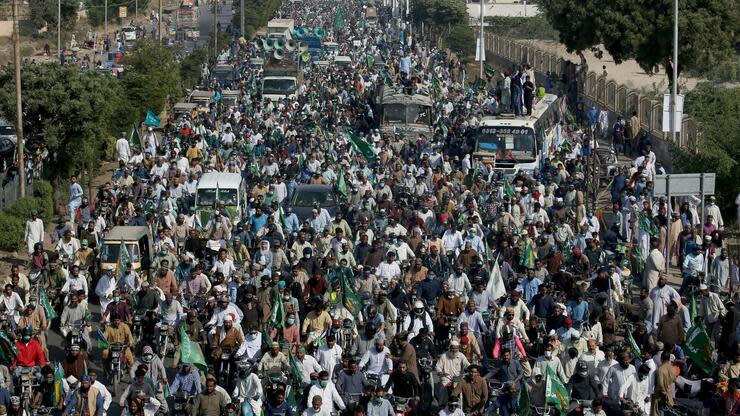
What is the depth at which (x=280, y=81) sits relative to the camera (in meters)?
52.9

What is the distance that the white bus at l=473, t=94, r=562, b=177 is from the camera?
115 feet

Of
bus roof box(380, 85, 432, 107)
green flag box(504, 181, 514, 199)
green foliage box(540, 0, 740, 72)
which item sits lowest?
green flag box(504, 181, 514, 199)

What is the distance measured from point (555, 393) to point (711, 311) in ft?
13.0

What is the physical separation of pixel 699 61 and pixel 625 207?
22.8 m

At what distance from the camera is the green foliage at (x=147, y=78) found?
156ft

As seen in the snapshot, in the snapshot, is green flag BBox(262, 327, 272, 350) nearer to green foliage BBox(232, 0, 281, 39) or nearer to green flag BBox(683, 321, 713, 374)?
green flag BBox(683, 321, 713, 374)

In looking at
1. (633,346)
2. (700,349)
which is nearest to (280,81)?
(700,349)

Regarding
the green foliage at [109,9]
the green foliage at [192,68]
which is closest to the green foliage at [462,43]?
the green foliage at [192,68]

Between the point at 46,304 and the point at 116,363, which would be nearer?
the point at 116,363

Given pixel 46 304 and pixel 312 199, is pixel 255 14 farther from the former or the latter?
pixel 46 304

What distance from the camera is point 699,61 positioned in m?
49.5

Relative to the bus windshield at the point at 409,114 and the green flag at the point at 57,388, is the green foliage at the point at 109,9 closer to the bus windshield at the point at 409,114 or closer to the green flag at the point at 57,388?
the bus windshield at the point at 409,114

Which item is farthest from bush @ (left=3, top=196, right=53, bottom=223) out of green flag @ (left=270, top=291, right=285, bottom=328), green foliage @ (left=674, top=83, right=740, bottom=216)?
green foliage @ (left=674, top=83, right=740, bottom=216)

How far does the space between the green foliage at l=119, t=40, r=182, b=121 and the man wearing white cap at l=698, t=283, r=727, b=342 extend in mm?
26502
